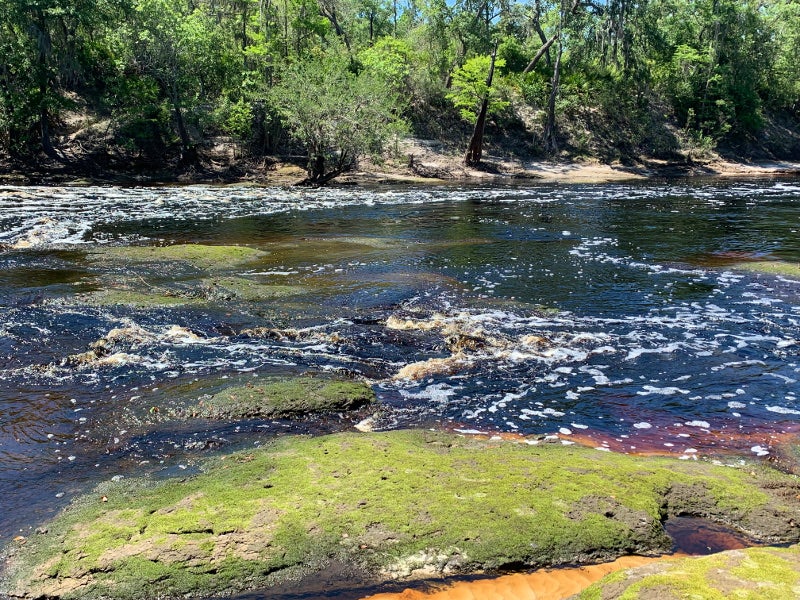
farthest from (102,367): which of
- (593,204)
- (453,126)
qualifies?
(453,126)

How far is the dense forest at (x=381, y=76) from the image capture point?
36188 mm

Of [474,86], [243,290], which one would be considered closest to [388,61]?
[474,86]

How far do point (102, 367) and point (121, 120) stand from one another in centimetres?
3574

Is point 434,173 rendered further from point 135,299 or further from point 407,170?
point 135,299

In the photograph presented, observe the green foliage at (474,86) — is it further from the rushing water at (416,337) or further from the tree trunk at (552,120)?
the rushing water at (416,337)

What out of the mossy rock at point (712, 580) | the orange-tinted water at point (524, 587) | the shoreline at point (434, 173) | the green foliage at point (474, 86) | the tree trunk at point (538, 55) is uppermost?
the tree trunk at point (538, 55)

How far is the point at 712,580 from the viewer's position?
3.54 meters

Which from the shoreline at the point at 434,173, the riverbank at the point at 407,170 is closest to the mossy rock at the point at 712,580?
the shoreline at the point at 434,173

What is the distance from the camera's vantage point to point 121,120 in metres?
39.2

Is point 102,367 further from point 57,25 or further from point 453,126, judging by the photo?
point 453,126

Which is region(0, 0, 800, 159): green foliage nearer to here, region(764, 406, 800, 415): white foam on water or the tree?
the tree

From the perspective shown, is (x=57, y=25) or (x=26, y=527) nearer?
(x=26, y=527)

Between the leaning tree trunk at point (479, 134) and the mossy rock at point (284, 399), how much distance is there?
133ft

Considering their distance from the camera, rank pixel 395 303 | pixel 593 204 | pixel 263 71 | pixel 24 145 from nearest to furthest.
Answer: pixel 395 303 < pixel 593 204 < pixel 24 145 < pixel 263 71
